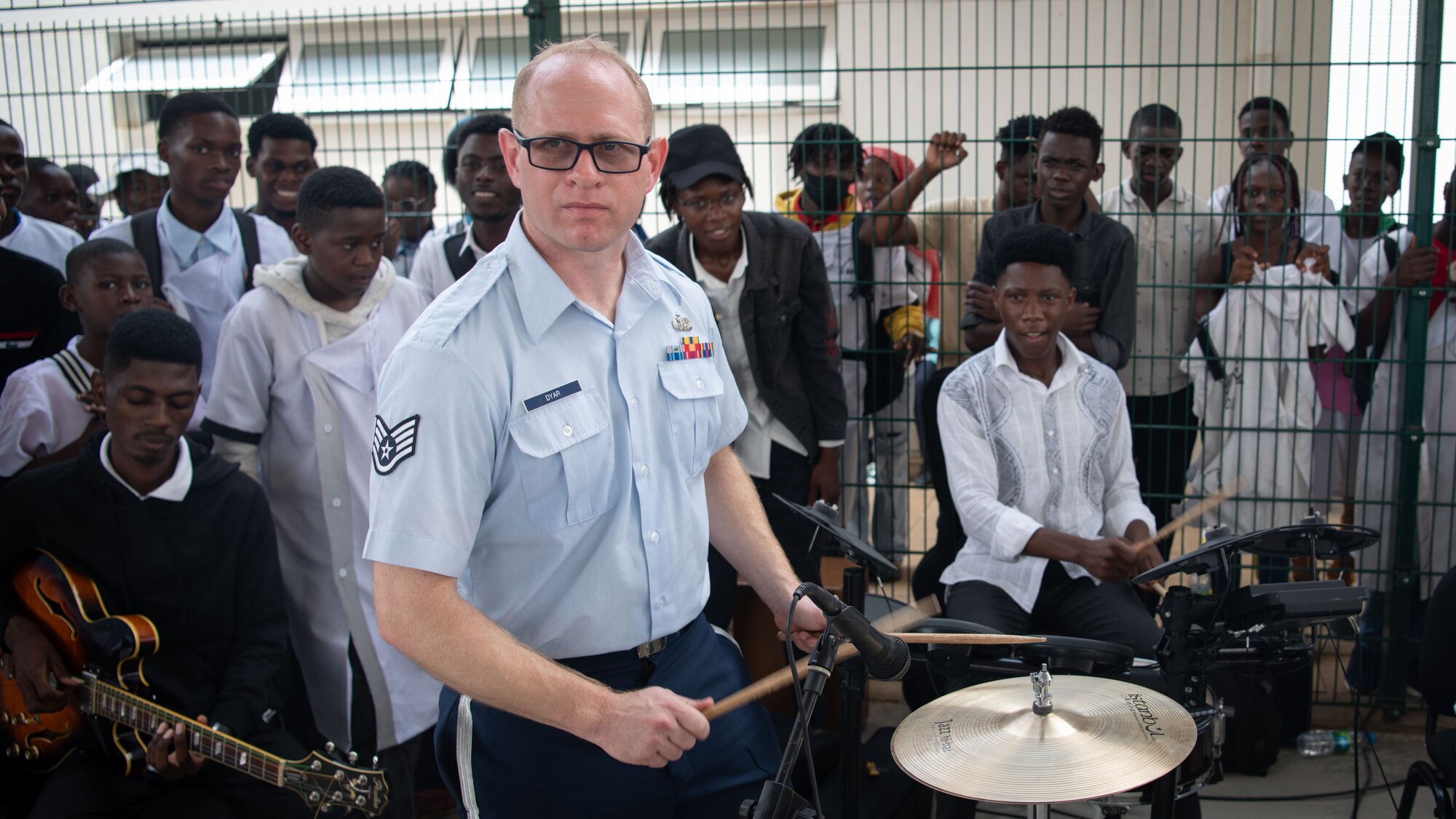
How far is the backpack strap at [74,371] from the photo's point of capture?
3482mm

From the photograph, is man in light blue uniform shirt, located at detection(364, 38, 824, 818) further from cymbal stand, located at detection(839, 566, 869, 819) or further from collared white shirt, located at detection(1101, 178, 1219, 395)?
collared white shirt, located at detection(1101, 178, 1219, 395)

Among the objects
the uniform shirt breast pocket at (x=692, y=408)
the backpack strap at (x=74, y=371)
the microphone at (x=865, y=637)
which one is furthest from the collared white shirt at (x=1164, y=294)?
the backpack strap at (x=74, y=371)

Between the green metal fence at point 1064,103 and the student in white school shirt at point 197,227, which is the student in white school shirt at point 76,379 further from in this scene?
the green metal fence at point 1064,103

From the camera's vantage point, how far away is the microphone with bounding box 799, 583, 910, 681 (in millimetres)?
1763

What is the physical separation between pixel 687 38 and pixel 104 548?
3910mm

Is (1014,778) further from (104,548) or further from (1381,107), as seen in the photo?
(1381,107)

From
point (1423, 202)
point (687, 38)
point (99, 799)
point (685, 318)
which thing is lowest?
point (99, 799)

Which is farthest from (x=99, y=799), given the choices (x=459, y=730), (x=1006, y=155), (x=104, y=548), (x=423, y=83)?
(x=1006, y=155)

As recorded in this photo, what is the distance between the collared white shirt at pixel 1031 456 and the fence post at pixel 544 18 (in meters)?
2.18

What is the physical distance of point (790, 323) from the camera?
3.90m

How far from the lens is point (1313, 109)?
4.41 meters

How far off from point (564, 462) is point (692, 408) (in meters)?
0.32

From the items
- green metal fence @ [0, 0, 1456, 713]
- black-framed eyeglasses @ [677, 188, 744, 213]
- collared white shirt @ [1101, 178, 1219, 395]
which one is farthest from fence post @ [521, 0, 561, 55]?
collared white shirt @ [1101, 178, 1219, 395]

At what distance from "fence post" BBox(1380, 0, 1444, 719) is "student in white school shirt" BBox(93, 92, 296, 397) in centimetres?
414
